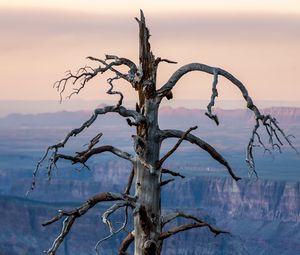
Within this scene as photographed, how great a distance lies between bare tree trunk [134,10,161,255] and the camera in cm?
1056

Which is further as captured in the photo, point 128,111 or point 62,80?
point 62,80

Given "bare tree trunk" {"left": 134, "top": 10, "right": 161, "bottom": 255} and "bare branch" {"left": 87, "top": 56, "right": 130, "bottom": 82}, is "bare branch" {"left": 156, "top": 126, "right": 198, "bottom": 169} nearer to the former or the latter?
"bare tree trunk" {"left": 134, "top": 10, "right": 161, "bottom": 255}

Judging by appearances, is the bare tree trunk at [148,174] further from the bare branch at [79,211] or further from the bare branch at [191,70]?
the bare branch at [79,211]

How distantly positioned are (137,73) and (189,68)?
47 cm

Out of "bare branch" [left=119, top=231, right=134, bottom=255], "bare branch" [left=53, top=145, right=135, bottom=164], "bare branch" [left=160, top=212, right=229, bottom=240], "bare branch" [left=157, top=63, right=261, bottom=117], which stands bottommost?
"bare branch" [left=119, top=231, right=134, bottom=255]

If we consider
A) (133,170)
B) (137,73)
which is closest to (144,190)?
(133,170)

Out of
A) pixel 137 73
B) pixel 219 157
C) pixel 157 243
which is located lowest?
pixel 157 243

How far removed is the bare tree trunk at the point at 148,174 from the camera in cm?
1056

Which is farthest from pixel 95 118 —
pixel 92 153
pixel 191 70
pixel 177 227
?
pixel 177 227

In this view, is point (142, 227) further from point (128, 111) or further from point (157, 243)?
point (128, 111)

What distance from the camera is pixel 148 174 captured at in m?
10.6

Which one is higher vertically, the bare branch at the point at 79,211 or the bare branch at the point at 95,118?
the bare branch at the point at 95,118

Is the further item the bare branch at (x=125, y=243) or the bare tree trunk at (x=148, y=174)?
the bare branch at (x=125, y=243)

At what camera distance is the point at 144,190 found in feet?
34.7
